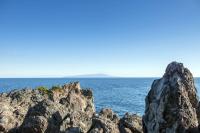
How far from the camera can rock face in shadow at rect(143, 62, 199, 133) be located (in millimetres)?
14902

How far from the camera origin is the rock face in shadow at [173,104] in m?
14.9

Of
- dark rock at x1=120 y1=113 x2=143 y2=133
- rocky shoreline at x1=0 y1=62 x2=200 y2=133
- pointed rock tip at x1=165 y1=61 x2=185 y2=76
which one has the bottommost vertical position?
dark rock at x1=120 y1=113 x2=143 y2=133

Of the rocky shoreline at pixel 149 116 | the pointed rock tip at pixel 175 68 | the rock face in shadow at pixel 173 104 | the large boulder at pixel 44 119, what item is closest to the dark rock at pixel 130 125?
the rocky shoreline at pixel 149 116

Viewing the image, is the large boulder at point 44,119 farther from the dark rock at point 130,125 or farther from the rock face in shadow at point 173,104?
the rock face in shadow at point 173,104

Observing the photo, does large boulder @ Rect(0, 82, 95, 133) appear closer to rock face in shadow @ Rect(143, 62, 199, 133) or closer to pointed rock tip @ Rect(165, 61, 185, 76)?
rock face in shadow @ Rect(143, 62, 199, 133)

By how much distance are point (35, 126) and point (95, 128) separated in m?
4.74

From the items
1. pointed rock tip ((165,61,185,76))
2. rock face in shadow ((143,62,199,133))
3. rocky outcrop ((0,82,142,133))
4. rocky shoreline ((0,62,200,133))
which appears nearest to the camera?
rock face in shadow ((143,62,199,133))

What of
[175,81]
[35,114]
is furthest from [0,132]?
[175,81]

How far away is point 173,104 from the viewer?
615 inches

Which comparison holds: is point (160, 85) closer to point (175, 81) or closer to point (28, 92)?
point (175, 81)

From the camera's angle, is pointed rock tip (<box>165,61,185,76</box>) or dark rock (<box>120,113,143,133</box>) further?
dark rock (<box>120,113,143,133</box>)

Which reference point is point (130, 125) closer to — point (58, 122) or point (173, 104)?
point (58, 122)

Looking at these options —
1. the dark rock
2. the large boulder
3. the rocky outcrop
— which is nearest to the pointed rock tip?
the rocky outcrop

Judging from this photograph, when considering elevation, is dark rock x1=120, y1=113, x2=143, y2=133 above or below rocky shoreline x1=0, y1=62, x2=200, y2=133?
below
